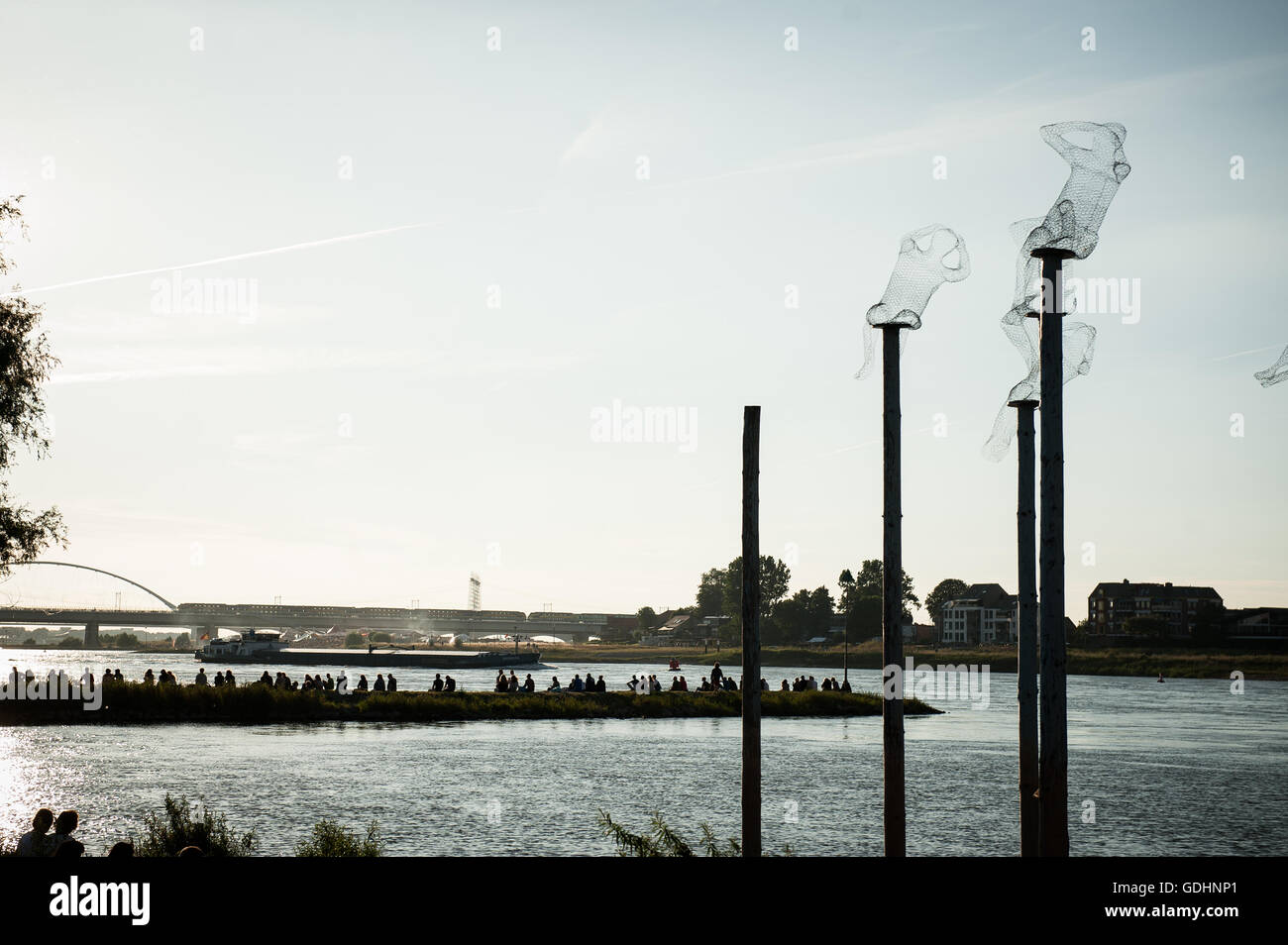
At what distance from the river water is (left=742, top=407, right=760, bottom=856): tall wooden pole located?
33.8ft

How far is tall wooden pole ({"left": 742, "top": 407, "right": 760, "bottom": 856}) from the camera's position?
20.9 meters

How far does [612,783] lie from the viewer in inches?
1758

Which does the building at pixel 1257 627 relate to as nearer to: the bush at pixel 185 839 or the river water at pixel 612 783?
the river water at pixel 612 783

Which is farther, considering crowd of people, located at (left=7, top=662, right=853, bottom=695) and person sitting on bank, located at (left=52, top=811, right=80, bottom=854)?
crowd of people, located at (left=7, top=662, right=853, bottom=695)

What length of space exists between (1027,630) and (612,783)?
2479 cm

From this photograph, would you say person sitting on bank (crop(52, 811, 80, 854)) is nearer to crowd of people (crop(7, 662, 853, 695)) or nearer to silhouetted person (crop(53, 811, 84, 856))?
silhouetted person (crop(53, 811, 84, 856))

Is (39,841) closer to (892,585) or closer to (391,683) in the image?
(892,585)

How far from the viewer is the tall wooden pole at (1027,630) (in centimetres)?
2233

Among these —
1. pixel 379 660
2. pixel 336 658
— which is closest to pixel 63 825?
pixel 379 660

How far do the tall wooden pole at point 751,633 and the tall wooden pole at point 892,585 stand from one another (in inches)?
89.2

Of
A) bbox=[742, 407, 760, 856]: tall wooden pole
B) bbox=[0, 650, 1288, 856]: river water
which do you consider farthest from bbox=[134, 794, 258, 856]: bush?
bbox=[742, 407, 760, 856]: tall wooden pole
